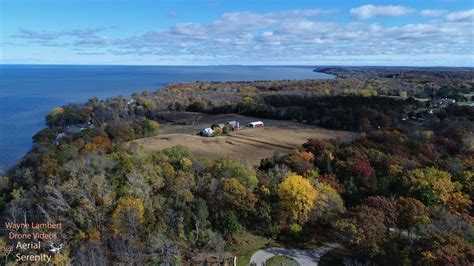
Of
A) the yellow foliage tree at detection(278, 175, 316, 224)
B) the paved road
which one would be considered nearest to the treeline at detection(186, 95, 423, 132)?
the yellow foliage tree at detection(278, 175, 316, 224)

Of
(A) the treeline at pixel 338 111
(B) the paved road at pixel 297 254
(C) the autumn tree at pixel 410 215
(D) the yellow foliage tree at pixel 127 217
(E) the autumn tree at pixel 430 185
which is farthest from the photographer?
(A) the treeline at pixel 338 111

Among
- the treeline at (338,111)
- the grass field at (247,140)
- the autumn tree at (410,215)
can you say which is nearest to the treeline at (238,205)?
the autumn tree at (410,215)

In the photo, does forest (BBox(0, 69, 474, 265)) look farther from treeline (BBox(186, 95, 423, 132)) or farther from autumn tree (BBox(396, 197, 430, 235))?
treeline (BBox(186, 95, 423, 132))

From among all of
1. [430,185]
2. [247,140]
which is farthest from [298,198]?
[247,140]

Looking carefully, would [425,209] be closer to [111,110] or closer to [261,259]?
[261,259]

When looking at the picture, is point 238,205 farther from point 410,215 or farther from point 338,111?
point 338,111

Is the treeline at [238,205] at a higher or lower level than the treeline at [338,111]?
lower

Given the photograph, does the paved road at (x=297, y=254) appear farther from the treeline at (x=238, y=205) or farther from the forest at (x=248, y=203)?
the treeline at (x=238, y=205)
